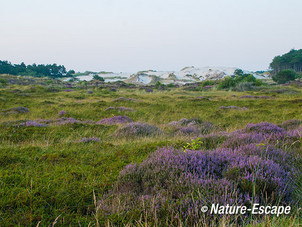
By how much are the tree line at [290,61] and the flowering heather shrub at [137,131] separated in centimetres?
11179

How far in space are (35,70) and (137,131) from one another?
111 m

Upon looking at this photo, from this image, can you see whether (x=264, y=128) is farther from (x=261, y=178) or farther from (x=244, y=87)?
(x=244, y=87)

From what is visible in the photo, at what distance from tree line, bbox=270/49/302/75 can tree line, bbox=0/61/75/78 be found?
11107 centimetres

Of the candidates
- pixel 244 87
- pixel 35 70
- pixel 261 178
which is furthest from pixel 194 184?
pixel 35 70

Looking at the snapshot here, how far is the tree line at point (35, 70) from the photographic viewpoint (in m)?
93.5

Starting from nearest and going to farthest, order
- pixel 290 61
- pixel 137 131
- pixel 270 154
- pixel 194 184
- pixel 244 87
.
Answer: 1. pixel 194 184
2. pixel 270 154
3. pixel 137 131
4. pixel 244 87
5. pixel 290 61

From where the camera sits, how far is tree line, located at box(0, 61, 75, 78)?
9349 centimetres

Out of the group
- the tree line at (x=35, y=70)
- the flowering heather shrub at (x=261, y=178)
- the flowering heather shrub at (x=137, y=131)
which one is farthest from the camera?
the tree line at (x=35, y=70)

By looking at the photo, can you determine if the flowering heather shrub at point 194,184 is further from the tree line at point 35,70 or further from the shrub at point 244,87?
the tree line at point 35,70

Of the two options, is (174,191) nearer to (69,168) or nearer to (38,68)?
(69,168)

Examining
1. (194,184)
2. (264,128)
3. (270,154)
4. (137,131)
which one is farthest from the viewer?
(137,131)

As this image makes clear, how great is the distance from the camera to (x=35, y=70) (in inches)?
3989

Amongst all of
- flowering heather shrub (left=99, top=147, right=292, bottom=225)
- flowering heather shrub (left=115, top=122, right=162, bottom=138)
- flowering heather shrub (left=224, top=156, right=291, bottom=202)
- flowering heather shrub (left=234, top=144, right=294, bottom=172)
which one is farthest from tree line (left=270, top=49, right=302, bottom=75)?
flowering heather shrub (left=99, top=147, right=292, bottom=225)

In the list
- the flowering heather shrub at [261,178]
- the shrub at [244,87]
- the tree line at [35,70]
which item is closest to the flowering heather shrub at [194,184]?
the flowering heather shrub at [261,178]
